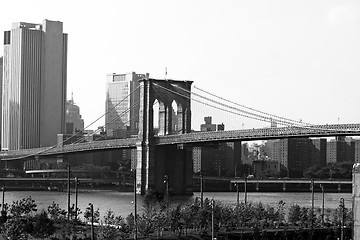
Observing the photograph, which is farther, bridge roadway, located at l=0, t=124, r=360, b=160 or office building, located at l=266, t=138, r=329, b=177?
office building, located at l=266, t=138, r=329, b=177

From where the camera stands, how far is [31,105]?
15012 centimetres

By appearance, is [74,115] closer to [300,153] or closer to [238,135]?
[300,153]

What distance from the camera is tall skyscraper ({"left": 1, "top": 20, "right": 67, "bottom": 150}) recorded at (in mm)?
149750

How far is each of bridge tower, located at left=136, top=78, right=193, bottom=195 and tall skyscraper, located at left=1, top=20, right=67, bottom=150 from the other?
8054 cm

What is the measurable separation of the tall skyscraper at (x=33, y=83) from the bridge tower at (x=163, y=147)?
80538 millimetres

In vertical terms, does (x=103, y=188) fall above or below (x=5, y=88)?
below

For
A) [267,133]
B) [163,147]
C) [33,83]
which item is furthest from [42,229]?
[33,83]

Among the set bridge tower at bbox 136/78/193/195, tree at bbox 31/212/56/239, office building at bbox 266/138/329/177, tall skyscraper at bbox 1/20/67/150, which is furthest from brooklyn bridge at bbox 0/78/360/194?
tall skyscraper at bbox 1/20/67/150

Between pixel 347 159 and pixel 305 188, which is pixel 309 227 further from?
pixel 347 159

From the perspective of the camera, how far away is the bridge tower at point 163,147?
65.2 m

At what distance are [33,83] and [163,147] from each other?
87664mm

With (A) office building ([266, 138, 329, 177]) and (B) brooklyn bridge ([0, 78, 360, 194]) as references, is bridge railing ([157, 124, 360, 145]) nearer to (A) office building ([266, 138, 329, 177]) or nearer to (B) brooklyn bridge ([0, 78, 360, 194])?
(B) brooklyn bridge ([0, 78, 360, 194])

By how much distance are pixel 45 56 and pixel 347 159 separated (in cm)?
5336

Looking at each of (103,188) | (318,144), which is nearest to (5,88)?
(318,144)
